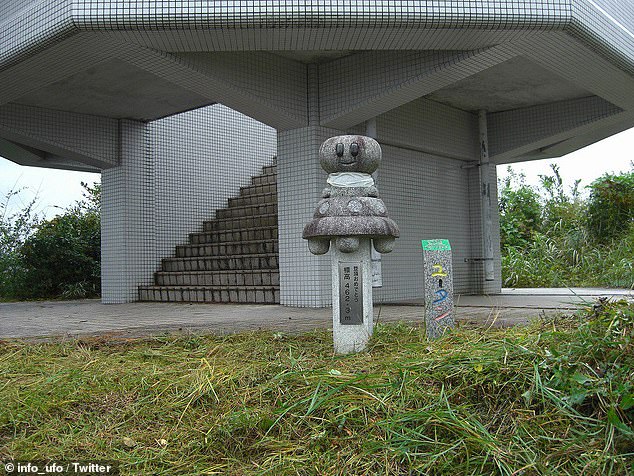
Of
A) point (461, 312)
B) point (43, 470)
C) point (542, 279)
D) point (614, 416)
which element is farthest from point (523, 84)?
point (43, 470)

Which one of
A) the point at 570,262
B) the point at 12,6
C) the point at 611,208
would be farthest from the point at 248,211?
the point at 611,208

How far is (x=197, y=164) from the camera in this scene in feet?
36.8

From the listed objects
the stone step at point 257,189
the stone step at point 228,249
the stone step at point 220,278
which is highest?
the stone step at point 257,189

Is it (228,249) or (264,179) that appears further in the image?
(264,179)

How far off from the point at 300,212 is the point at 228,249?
2587 mm

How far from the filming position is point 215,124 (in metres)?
11.4

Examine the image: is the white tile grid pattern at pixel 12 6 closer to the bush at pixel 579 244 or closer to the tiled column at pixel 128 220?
the tiled column at pixel 128 220

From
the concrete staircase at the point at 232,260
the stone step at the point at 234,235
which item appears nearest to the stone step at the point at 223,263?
the concrete staircase at the point at 232,260

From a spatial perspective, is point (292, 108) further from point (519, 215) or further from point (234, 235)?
point (519, 215)

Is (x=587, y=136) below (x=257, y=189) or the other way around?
the other way around

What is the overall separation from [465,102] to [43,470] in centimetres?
853

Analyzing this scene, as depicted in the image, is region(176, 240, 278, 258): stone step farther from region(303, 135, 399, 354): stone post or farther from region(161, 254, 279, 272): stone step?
region(303, 135, 399, 354): stone post

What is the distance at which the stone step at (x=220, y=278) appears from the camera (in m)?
8.66

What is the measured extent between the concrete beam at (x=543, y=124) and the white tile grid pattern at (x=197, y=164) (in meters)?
4.48
